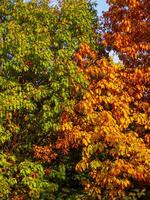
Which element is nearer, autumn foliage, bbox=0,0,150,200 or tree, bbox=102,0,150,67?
autumn foliage, bbox=0,0,150,200

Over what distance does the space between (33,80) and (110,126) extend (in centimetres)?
363

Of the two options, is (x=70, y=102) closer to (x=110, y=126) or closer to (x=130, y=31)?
(x=110, y=126)

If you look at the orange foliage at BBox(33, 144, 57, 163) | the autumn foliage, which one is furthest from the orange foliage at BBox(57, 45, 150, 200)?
the orange foliage at BBox(33, 144, 57, 163)

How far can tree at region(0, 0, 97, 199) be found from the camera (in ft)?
60.4

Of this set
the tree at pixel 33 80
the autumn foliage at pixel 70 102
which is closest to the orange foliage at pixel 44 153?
the autumn foliage at pixel 70 102

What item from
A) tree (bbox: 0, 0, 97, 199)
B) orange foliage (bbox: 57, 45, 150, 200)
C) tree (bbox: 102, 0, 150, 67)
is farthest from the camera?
tree (bbox: 102, 0, 150, 67)

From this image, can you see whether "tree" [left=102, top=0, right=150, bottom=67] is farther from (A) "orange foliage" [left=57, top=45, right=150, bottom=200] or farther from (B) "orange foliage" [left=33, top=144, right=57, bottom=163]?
(B) "orange foliage" [left=33, top=144, right=57, bottom=163]

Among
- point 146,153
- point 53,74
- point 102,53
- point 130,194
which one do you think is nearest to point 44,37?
point 53,74

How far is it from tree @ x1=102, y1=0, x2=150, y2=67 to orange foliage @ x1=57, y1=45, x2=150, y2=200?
33.4 inches

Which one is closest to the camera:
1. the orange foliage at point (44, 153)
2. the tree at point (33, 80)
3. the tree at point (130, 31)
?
the tree at point (33, 80)

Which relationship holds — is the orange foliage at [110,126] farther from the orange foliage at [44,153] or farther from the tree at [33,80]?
the tree at [33,80]

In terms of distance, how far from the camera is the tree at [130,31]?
840 inches

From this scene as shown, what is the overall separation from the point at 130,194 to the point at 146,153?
7.63 ft

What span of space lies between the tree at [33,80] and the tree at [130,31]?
4.67 feet
